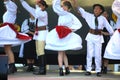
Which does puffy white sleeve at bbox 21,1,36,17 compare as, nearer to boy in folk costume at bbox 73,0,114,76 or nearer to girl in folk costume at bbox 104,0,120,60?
boy in folk costume at bbox 73,0,114,76

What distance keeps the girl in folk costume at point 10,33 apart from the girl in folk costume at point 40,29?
9.6 inches

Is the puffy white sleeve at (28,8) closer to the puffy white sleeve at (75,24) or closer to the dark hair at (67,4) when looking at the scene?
the dark hair at (67,4)

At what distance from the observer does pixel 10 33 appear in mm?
6812

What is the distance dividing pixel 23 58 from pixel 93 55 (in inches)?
73.4

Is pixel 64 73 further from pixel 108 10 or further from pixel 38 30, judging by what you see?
pixel 108 10

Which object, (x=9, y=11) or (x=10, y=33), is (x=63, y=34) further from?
(x=9, y=11)

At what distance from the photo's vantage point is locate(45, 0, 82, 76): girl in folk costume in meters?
6.70

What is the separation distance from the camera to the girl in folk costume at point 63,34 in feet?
22.0

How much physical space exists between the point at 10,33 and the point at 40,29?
650 millimetres

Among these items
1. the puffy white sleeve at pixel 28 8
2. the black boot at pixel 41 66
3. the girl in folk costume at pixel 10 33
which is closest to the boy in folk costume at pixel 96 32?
the black boot at pixel 41 66

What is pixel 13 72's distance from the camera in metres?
7.14

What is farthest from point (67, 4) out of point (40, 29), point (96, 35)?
point (96, 35)

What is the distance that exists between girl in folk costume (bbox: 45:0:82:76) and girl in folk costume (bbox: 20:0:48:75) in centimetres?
18

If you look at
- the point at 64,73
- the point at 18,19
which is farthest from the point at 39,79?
the point at 18,19
